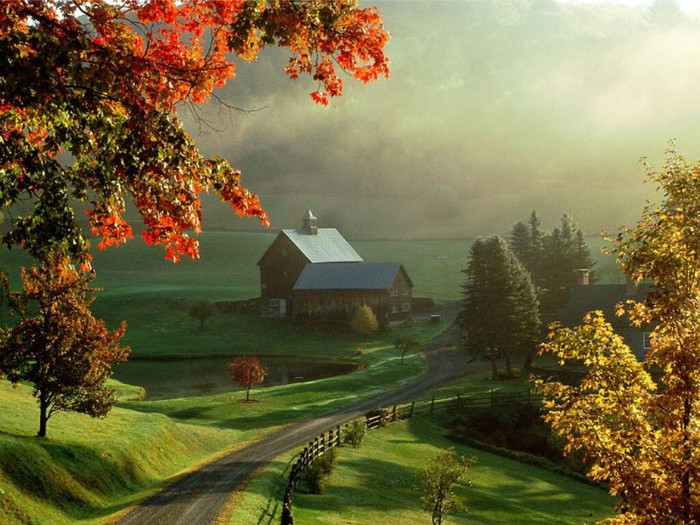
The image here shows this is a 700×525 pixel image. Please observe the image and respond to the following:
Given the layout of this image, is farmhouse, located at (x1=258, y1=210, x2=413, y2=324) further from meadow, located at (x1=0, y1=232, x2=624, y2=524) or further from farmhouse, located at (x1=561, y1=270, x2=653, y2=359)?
farmhouse, located at (x1=561, y1=270, x2=653, y2=359)

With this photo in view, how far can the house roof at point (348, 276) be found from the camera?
96.9 meters

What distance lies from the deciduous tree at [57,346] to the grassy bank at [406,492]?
29.4 ft

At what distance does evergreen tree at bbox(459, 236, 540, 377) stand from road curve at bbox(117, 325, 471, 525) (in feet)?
33.2

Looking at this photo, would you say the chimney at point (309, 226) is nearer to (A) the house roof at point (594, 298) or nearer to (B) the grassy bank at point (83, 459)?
(A) the house roof at point (594, 298)

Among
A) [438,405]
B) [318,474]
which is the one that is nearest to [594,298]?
[438,405]

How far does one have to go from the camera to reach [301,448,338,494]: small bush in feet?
97.9

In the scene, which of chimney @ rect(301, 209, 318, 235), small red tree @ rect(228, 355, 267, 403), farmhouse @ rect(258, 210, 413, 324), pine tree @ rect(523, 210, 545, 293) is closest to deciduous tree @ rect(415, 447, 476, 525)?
small red tree @ rect(228, 355, 267, 403)

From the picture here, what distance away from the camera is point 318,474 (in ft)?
98.5

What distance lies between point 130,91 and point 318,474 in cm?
2284

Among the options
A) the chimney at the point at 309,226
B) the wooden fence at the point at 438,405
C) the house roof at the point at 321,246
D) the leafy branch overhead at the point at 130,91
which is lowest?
the wooden fence at the point at 438,405

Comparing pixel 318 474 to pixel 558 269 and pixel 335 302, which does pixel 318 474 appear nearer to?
pixel 335 302

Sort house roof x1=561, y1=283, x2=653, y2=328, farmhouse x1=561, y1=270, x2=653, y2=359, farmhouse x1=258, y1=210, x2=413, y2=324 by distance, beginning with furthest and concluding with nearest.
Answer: farmhouse x1=258, y1=210, x2=413, y2=324
house roof x1=561, y1=283, x2=653, y2=328
farmhouse x1=561, y1=270, x2=653, y2=359

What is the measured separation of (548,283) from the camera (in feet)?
309

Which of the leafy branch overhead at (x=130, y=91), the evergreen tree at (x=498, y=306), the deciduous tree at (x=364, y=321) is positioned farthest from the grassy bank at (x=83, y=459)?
the deciduous tree at (x=364, y=321)
